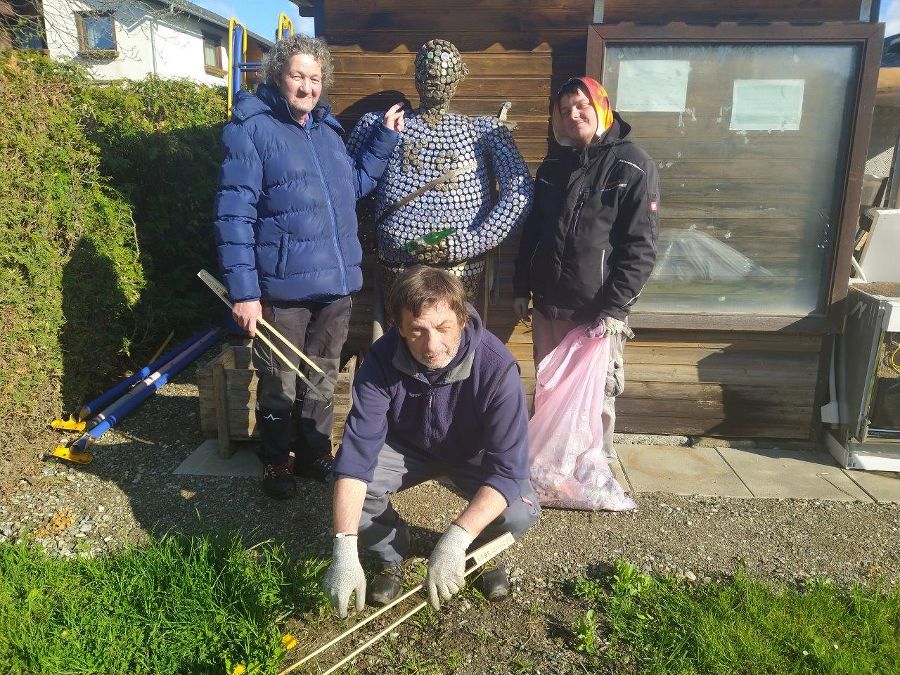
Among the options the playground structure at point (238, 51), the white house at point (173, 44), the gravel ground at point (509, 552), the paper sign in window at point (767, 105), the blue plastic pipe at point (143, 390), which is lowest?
the gravel ground at point (509, 552)

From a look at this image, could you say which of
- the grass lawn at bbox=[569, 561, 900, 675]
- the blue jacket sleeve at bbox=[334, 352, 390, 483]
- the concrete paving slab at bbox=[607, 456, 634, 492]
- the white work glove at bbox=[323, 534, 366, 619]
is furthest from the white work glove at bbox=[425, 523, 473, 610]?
the concrete paving slab at bbox=[607, 456, 634, 492]

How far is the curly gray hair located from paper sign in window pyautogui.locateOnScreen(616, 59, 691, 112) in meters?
1.57

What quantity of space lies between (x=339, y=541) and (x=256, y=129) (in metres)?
1.70

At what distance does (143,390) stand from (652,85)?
3.45 meters

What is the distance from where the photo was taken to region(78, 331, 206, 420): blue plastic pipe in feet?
12.3

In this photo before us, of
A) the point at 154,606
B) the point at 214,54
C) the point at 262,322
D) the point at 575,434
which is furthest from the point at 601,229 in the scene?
the point at 214,54

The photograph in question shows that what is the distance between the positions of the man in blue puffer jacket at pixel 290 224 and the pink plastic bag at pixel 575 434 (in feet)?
3.37

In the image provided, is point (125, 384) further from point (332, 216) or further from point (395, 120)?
point (395, 120)

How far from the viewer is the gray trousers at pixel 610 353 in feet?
10.2

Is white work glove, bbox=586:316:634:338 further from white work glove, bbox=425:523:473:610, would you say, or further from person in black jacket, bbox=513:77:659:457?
white work glove, bbox=425:523:473:610

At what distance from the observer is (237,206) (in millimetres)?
2670

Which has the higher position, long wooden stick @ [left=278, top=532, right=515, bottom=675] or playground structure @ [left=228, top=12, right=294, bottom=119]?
playground structure @ [left=228, top=12, right=294, bottom=119]

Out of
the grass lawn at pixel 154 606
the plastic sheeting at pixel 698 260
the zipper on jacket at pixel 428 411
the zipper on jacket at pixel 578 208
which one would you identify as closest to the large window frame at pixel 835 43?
the plastic sheeting at pixel 698 260

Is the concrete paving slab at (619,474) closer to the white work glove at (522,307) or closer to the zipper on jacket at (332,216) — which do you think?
the white work glove at (522,307)
